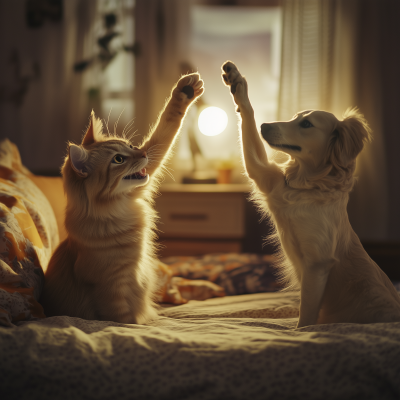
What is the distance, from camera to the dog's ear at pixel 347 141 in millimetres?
929

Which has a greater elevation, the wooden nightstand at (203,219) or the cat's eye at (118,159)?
the cat's eye at (118,159)

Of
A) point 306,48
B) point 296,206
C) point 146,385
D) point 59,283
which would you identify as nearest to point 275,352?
point 146,385

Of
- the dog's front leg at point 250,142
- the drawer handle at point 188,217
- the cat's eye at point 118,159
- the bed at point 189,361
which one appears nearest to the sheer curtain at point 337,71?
the drawer handle at point 188,217

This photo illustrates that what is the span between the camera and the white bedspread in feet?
2.08

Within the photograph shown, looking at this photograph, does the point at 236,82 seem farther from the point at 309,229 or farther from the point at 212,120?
the point at 212,120

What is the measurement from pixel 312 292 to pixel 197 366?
0.38m

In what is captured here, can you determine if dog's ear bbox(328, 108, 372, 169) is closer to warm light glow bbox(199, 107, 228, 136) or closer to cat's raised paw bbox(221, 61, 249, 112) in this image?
cat's raised paw bbox(221, 61, 249, 112)

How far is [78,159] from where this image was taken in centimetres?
101

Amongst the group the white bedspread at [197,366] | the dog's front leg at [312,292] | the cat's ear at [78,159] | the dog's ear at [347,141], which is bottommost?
the white bedspread at [197,366]

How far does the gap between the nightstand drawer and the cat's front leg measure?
1444 millimetres

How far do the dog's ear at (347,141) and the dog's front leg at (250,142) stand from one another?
0.17 meters

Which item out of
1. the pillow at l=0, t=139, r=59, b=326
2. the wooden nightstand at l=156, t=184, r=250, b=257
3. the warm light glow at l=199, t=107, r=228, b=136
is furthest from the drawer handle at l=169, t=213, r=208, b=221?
the pillow at l=0, t=139, r=59, b=326

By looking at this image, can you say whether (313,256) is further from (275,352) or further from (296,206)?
(275,352)

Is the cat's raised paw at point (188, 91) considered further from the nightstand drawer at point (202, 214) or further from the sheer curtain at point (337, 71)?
the sheer curtain at point (337, 71)
